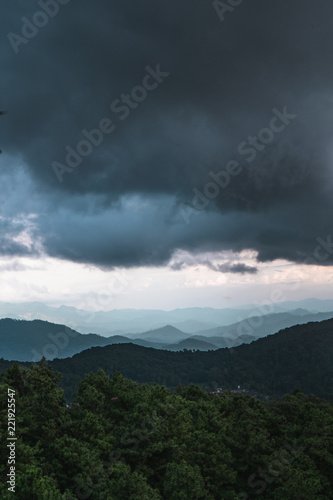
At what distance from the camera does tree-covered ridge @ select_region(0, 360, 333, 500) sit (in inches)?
942

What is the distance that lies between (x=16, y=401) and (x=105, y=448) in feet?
31.1

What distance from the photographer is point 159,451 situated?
29328mm

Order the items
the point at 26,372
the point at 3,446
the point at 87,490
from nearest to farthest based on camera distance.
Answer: the point at 87,490 → the point at 3,446 → the point at 26,372

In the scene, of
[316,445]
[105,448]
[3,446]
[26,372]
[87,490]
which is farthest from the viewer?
[26,372]

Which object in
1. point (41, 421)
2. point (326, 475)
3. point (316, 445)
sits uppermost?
point (41, 421)

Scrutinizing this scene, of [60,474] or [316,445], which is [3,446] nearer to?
[60,474]

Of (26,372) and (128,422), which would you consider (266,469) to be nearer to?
(128,422)

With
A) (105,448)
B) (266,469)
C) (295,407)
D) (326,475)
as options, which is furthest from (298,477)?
(295,407)

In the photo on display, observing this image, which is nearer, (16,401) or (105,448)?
(105,448)

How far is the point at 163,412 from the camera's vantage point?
3328 centimetres

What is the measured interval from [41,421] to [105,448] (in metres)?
6.38

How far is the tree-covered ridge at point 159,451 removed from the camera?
2392 centimetres

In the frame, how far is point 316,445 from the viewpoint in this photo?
31375 mm

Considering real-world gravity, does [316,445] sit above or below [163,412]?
below
